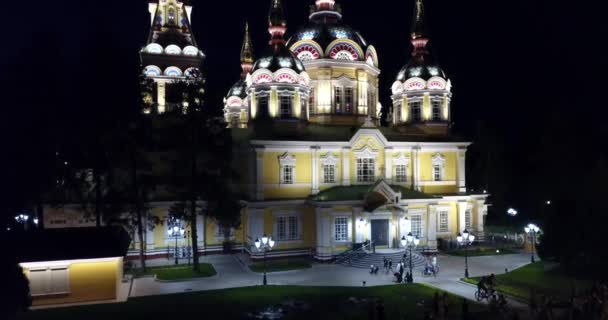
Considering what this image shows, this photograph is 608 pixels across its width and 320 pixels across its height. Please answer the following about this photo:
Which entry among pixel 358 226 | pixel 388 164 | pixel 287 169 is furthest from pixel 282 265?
pixel 388 164


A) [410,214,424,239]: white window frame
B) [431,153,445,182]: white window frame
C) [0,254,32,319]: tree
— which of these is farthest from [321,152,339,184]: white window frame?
[0,254,32,319]: tree

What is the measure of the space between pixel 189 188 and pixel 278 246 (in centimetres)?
720

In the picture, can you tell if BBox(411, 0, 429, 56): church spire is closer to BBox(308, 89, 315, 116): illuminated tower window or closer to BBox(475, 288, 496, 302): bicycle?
BBox(308, 89, 315, 116): illuminated tower window

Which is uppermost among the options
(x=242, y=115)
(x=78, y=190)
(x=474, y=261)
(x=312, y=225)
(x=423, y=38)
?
(x=423, y=38)

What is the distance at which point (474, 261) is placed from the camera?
97.0 ft

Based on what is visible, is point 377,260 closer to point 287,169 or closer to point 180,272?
point 287,169

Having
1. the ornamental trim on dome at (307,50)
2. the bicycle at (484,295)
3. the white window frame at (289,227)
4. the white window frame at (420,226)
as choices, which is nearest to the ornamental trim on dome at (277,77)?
the ornamental trim on dome at (307,50)

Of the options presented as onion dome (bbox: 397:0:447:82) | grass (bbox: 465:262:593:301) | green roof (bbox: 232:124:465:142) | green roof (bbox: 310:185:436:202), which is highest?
onion dome (bbox: 397:0:447:82)

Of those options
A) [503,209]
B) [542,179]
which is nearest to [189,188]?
[503,209]

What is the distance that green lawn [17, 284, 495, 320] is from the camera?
19.0 metres

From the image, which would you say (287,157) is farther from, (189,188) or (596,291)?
(596,291)

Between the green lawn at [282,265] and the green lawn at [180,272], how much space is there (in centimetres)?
262

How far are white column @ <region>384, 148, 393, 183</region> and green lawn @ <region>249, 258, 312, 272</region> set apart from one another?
8.49 metres

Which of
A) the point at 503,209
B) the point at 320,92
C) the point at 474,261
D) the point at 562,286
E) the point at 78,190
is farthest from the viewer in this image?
the point at 503,209
